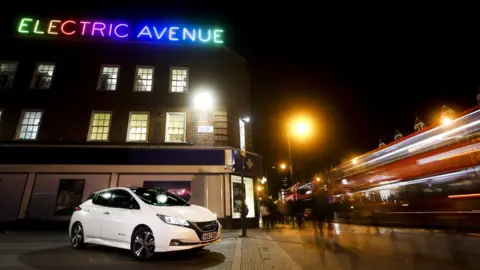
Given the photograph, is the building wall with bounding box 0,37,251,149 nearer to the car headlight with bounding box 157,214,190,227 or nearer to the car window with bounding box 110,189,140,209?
the car window with bounding box 110,189,140,209

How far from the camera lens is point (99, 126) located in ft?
54.5

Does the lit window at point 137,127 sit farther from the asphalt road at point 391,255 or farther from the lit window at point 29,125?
the asphalt road at point 391,255

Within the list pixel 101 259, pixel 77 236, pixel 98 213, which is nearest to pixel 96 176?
pixel 77 236

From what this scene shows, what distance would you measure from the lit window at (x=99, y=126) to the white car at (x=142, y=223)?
31.4ft

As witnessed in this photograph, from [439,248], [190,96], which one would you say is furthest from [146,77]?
[439,248]

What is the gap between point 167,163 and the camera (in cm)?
1572

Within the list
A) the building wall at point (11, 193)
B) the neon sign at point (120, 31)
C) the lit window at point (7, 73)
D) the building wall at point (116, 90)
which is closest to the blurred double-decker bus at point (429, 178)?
the building wall at point (116, 90)

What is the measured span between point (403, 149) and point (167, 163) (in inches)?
531

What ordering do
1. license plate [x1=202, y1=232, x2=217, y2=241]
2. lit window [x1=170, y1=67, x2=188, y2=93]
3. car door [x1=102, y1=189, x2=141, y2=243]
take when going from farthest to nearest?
1. lit window [x1=170, y1=67, x2=188, y2=93]
2. car door [x1=102, y1=189, x2=141, y2=243]
3. license plate [x1=202, y1=232, x2=217, y2=241]

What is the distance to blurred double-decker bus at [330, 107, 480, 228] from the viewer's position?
10.4 metres

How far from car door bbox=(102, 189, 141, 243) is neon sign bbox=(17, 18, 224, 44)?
14889mm

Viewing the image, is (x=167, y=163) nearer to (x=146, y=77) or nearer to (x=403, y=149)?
(x=146, y=77)

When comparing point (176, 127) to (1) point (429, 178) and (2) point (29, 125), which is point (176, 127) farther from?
(1) point (429, 178)

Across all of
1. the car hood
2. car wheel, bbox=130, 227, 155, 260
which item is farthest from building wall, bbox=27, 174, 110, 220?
the car hood
